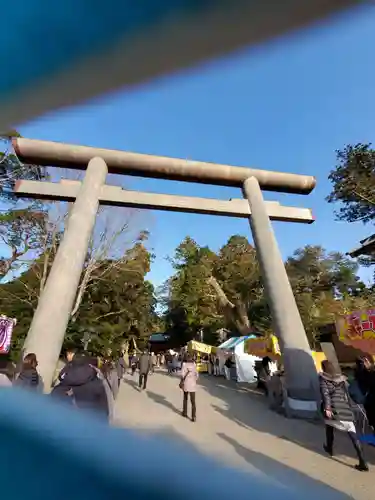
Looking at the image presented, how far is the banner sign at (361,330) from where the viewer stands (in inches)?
253

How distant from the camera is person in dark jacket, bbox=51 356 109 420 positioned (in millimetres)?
3467

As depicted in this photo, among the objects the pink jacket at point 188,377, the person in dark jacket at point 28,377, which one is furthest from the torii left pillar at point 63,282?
the pink jacket at point 188,377

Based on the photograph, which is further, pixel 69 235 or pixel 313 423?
pixel 69 235

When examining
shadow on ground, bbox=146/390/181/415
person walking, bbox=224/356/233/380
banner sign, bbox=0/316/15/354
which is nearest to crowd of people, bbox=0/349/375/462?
shadow on ground, bbox=146/390/181/415

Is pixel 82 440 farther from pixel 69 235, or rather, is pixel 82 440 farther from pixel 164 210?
pixel 164 210

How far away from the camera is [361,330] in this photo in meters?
6.64

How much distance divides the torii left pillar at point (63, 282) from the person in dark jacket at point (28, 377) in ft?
2.12

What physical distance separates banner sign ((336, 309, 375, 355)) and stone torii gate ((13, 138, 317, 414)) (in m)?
1.42

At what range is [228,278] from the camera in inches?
977

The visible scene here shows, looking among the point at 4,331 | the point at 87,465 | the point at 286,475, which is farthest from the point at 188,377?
the point at 4,331

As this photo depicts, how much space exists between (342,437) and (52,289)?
504 centimetres

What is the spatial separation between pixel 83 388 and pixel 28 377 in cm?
106

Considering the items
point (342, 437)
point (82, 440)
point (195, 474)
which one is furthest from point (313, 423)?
point (82, 440)

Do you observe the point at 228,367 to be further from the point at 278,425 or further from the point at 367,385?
the point at 367,385
